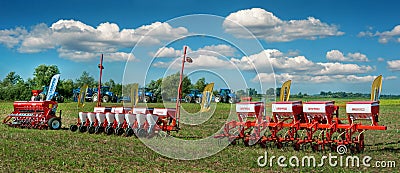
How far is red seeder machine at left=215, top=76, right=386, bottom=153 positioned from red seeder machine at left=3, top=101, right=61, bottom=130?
871 centimetres

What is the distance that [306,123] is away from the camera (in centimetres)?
1308

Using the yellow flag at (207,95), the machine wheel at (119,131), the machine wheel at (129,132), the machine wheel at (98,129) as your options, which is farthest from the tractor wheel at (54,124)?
the yellow flag at (207,95)

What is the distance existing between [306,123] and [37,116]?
1250 centimetres

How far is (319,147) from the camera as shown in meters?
13.1

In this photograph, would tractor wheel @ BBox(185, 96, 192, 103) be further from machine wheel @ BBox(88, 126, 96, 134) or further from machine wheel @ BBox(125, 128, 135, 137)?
machine wheel @ BBox(125, 128, 135, 137)

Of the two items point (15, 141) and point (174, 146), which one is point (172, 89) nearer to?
point (174, 146)

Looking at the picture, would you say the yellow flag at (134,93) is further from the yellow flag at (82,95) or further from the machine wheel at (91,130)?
the yellow flag at (82,95)

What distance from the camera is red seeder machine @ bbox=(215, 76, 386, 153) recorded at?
12.1 meters

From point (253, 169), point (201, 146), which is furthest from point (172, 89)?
point (253, 169)

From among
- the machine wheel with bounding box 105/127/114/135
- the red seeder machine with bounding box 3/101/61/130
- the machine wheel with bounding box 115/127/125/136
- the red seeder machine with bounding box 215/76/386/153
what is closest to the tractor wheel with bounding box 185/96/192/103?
the red seeder machine with bounding box 3/101/61/130

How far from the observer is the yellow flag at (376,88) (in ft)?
39.9

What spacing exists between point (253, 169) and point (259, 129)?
162 inches

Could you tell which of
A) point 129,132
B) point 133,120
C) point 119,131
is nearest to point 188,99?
point 119,131

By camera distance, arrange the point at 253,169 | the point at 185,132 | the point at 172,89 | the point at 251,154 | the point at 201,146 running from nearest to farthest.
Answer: the point at 253,169, the point at 251,154, the point at 201,146, the point at 172,89, the point at 185,132
